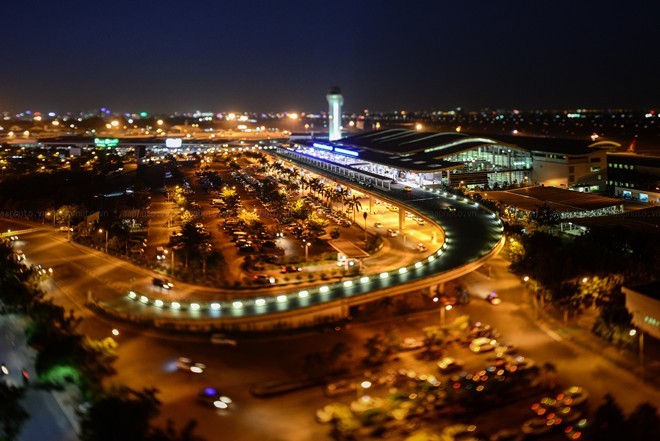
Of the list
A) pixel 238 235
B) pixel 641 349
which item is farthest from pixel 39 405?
pixel 238 235

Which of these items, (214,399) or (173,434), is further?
(214,399)

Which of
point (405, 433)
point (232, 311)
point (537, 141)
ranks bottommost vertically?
point (405, 433)

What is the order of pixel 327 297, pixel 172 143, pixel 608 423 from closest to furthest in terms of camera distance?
1. pixel 608 423
2. pixel 327 297
3. pixel 172 143

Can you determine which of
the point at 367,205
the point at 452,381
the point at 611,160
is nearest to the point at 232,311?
the point at 452,381

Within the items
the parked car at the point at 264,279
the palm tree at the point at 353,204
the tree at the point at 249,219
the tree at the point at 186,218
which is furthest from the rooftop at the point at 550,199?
the tree at the point at 186,218

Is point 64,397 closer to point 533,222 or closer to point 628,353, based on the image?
point 628,353

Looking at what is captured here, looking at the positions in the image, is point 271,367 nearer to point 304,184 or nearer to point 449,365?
point 449,365

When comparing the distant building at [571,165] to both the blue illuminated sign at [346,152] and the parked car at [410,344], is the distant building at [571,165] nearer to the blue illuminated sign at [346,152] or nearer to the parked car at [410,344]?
the blue illuminated sign at [346,152]

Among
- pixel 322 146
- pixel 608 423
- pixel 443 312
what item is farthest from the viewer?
pixel 322 146
